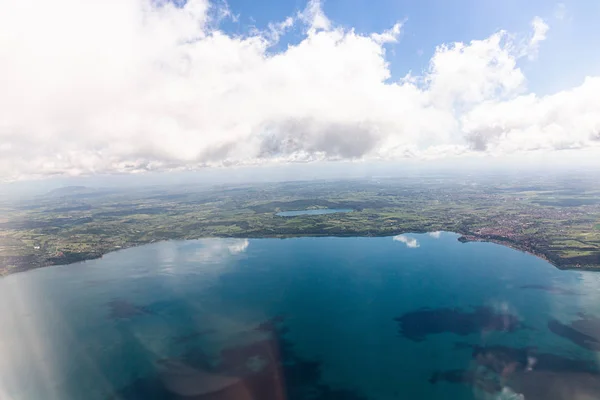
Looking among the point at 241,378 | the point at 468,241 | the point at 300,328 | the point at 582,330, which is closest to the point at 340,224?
the point at 468,241

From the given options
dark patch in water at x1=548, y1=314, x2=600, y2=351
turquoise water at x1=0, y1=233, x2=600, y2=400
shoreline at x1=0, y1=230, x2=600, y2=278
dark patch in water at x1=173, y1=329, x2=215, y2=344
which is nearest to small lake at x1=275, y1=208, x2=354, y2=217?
shoreline at x1=0, y1=230, x2=600, y2=278

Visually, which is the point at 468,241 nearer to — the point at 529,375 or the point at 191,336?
the point at 529,375

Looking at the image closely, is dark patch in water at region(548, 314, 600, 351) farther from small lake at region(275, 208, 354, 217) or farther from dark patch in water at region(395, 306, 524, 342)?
small lake at region(275, 208, 354, 217)

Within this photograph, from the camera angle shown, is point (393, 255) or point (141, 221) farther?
point (141, 221)

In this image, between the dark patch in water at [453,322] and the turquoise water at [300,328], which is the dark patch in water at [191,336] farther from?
the dark patch in water at [453,322]

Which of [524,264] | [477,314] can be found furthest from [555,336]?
[524,264]

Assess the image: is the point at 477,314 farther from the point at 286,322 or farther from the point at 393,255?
the point at 393,255
